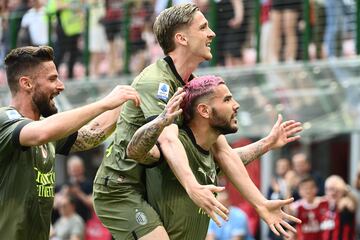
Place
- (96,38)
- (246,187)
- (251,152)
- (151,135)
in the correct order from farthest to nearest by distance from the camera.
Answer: (96,38), (251,152), (246,187), (151,135)

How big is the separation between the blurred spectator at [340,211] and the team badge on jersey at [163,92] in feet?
20.1

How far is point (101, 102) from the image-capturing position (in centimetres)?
794

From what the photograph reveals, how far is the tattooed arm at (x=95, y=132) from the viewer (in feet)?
30.6

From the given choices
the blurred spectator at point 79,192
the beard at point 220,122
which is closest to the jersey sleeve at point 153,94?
the beard at point 220,122

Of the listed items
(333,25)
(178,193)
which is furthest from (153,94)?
(333,25)

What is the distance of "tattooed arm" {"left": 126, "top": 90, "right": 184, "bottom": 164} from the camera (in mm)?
8227

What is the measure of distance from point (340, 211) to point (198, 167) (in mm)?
5900

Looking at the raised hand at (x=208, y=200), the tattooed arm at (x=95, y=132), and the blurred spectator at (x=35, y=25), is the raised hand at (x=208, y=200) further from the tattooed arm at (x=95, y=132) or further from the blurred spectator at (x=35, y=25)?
the blurred spectator at (x=35, y=25)

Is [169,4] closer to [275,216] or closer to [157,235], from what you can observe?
[157,235]

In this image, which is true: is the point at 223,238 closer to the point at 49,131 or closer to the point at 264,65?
the point at 264,65

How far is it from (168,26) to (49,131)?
5.10 ft

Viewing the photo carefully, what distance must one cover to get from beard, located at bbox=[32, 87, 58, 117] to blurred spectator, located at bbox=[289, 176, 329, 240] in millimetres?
6573

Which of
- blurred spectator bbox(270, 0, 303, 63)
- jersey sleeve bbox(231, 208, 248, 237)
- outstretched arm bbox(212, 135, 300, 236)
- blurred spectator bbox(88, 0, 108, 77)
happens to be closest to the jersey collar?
outstretched arm bbox(212, 135, 300, 236)

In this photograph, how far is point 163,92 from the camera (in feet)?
29.2
